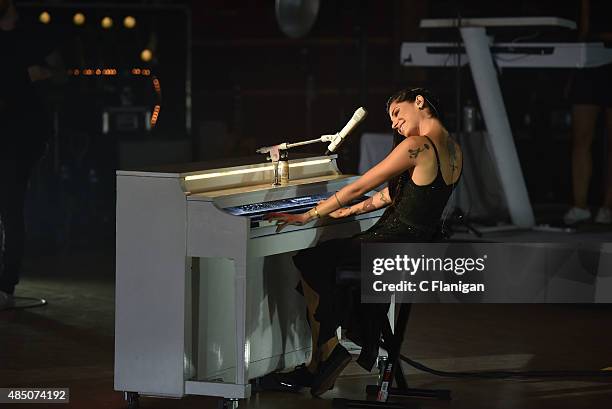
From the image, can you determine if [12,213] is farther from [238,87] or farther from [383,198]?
[238,87]

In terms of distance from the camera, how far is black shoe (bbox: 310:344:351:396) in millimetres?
4902

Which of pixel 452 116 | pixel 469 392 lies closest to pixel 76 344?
pixel 469 392

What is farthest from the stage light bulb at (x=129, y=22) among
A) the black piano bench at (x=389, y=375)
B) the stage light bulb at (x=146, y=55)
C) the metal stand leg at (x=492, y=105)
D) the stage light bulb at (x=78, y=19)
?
the black piano bench at (x=389, y=375)

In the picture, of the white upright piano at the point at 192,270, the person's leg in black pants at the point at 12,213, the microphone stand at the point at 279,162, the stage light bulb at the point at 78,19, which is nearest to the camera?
the white upright piano at the point at 192,270

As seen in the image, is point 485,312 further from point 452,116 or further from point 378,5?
point 378,5

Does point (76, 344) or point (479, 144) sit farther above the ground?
point (479, 144)

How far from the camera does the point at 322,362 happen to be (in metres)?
5.00

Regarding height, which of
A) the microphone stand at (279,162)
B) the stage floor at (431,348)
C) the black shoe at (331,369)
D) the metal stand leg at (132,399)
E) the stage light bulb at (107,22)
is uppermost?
the stage light bulb at (107,22)

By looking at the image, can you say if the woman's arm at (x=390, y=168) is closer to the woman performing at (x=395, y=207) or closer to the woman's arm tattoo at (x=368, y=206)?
the woman performing at (x=395, y=207)

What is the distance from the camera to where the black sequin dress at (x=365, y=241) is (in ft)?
15.9

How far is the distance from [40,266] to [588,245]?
3.30 metres

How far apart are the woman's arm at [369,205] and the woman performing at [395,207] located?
0.56 feet

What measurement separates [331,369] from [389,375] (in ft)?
0.71

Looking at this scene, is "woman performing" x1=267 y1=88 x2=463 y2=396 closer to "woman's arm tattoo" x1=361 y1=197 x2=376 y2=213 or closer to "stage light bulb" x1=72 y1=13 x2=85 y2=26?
"woman's arm tattoo" x1=361 y1=197 x2=376 y2=213
